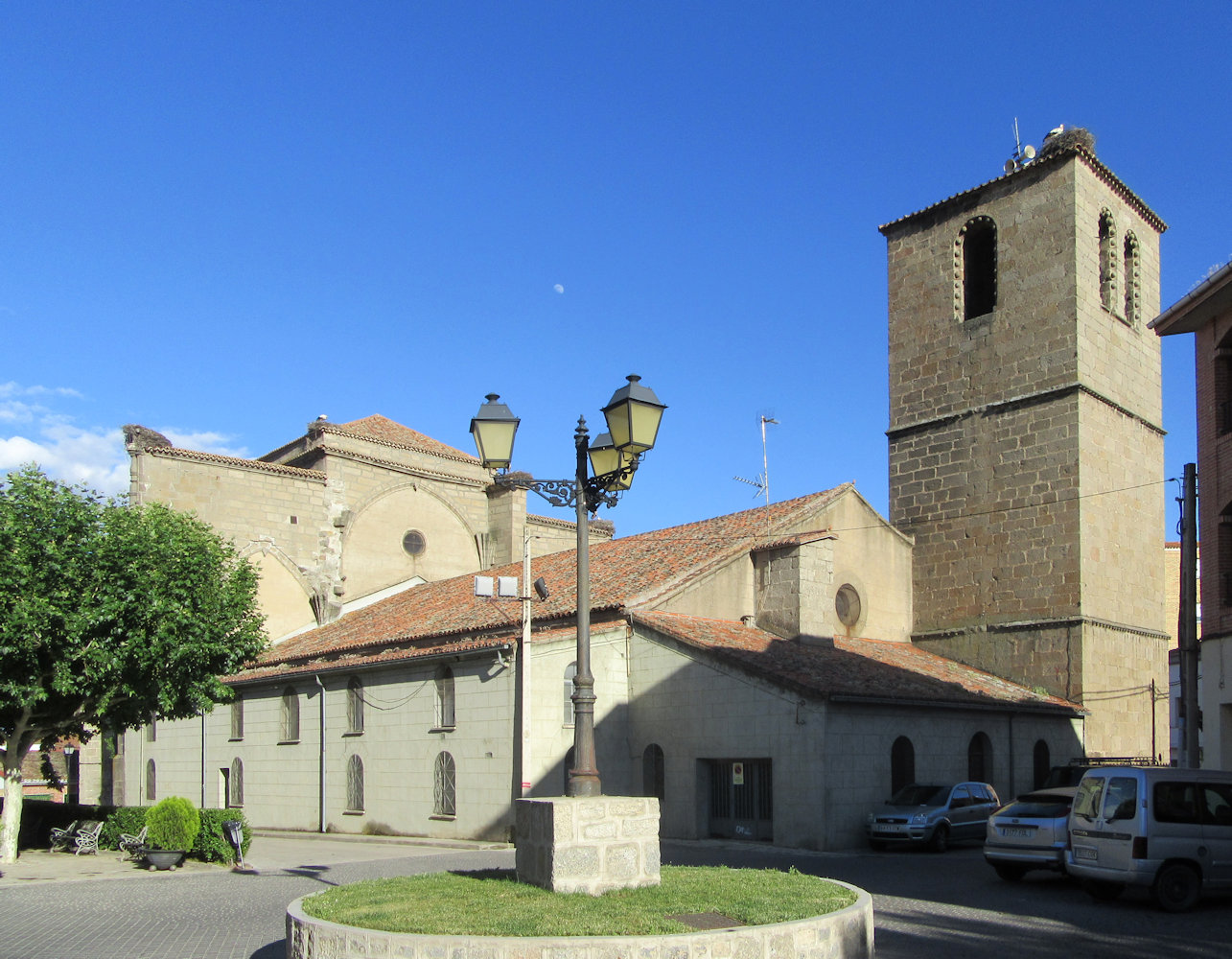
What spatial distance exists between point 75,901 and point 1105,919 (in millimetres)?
13118

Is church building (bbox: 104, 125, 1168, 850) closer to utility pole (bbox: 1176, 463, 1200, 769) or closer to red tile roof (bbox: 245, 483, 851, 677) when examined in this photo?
red tile roof (bbox: 245, 483, 851, 677)

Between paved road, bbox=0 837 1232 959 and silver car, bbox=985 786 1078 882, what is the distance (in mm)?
312

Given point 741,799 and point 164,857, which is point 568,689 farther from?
point 164,857

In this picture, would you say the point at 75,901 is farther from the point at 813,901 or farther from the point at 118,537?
the point at 813,901

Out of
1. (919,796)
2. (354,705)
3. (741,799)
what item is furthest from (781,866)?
(354,705)

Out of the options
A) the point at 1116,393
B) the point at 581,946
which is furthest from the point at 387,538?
the point at 581,946

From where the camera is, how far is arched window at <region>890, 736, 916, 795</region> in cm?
2345

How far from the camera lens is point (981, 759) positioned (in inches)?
1019

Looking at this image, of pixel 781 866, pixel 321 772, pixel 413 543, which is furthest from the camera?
pixel 413 543

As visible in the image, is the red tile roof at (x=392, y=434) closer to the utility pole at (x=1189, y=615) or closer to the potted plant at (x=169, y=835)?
the potted plant at (x=169, y=835)

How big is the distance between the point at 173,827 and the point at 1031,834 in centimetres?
1387

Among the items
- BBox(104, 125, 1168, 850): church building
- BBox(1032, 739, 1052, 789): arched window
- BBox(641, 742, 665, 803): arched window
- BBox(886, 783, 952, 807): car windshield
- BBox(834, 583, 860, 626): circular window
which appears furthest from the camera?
BBox(834, 583, 860, 626): circular window

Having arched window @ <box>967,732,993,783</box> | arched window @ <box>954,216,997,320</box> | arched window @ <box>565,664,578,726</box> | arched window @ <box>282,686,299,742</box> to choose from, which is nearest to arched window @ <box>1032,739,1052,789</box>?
arched window @ <box>967,732,993,783</box>

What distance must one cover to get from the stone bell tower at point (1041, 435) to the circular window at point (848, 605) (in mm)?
2380
